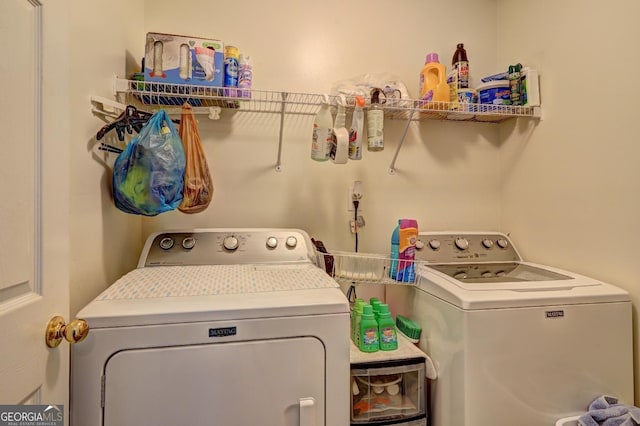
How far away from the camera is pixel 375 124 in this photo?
5.27 feet

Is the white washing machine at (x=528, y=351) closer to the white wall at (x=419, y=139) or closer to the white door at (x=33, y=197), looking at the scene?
the white wall at (x=419, y=139)

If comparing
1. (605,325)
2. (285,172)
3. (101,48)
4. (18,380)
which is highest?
(101,48)

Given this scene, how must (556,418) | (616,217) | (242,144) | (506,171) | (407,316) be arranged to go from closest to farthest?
(556,418), (616,217), (407,316), (242,144), (506,171)

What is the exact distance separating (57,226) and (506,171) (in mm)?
2184

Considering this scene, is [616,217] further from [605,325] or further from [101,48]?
→ [101,48]

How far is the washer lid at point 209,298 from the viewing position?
0.88m

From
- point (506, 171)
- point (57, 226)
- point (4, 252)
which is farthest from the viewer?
point (506, 171)

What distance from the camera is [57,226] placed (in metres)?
0.77

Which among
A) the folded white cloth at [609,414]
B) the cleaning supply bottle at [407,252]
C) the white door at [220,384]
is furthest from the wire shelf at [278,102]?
the folded white cloth at [609,414]

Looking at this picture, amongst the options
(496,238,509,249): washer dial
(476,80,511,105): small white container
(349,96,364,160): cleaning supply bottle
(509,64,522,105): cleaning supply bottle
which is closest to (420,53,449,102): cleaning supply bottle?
(476,80,511,105): small white container

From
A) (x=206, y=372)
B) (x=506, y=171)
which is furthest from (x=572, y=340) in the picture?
(x=206, y=372)

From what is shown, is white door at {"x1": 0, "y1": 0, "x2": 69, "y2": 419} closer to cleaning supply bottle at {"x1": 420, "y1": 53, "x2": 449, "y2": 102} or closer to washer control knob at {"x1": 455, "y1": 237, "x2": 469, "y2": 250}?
cleaning supply bottle at {"x1": 420, "y1": 53, "x2": 449, "y2": 102}

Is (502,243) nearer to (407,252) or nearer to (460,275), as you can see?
(460,275)

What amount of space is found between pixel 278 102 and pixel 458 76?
1.03 metres
